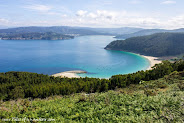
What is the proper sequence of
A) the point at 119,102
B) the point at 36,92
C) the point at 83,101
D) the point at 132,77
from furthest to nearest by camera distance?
the point at 132,77, the point at 36,92, the point at 83,101, the point at 119,102

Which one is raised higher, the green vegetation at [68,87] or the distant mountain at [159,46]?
the distant mountain at [159,46]

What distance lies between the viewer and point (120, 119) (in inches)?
440

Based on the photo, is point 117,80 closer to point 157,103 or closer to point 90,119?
point 157,103

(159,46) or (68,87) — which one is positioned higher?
(159,46)

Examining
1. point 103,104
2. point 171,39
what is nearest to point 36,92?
point 103,104

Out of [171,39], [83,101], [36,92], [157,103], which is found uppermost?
[171,39]

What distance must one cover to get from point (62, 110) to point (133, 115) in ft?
24.1

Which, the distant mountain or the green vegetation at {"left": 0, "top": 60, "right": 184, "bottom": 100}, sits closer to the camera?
the green vegetation at {"left": 0, "top": 60, "right": 184, "bottom": 100}

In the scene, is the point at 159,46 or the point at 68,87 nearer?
the point at 68,87

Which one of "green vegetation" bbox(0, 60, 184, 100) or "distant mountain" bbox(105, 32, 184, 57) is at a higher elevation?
"distant mountain" bbox(105, 32, 184, 57)

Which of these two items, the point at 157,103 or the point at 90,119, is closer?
the point at 90,119

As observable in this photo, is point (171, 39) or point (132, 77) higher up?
point (171, 39)

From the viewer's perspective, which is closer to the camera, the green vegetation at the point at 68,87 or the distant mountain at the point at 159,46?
the green vegetation at the point at 68,87

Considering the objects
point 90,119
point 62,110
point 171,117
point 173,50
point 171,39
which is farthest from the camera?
point 171,39
